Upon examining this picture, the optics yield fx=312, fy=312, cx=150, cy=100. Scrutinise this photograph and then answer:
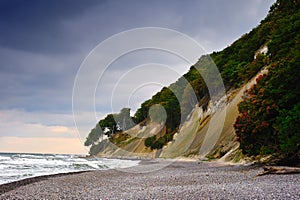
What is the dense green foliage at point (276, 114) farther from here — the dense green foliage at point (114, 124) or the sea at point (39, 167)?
the dense green foliage at point (114, 124)

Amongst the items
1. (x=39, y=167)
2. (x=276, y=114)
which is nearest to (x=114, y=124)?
(x=39, y=167)

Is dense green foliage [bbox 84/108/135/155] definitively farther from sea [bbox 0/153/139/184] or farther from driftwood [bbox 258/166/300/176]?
driftwood [bbox 258/166/300/176]

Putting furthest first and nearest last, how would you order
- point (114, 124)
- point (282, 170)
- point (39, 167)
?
point (114, 124) → point (39, 167) → point (282, 170)

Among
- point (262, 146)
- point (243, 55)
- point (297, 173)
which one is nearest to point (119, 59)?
point (262, 146)

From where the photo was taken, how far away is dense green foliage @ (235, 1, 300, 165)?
650 inches

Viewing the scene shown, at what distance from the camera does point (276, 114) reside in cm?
1900

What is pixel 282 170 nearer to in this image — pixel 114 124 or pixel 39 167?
pixel 39 167

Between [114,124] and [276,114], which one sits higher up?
[114,124]

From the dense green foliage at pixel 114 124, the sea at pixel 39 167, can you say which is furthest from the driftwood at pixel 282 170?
the dense green foliage at pixel 114 124

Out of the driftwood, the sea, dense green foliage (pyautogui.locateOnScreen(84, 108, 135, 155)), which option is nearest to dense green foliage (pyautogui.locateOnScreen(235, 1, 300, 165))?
the driftwood

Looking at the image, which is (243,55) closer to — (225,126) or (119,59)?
(225,126)

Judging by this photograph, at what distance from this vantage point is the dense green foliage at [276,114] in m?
16.5

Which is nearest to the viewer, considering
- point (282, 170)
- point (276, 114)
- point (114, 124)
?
point (282, 170)

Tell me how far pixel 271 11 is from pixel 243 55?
37.2 feet
